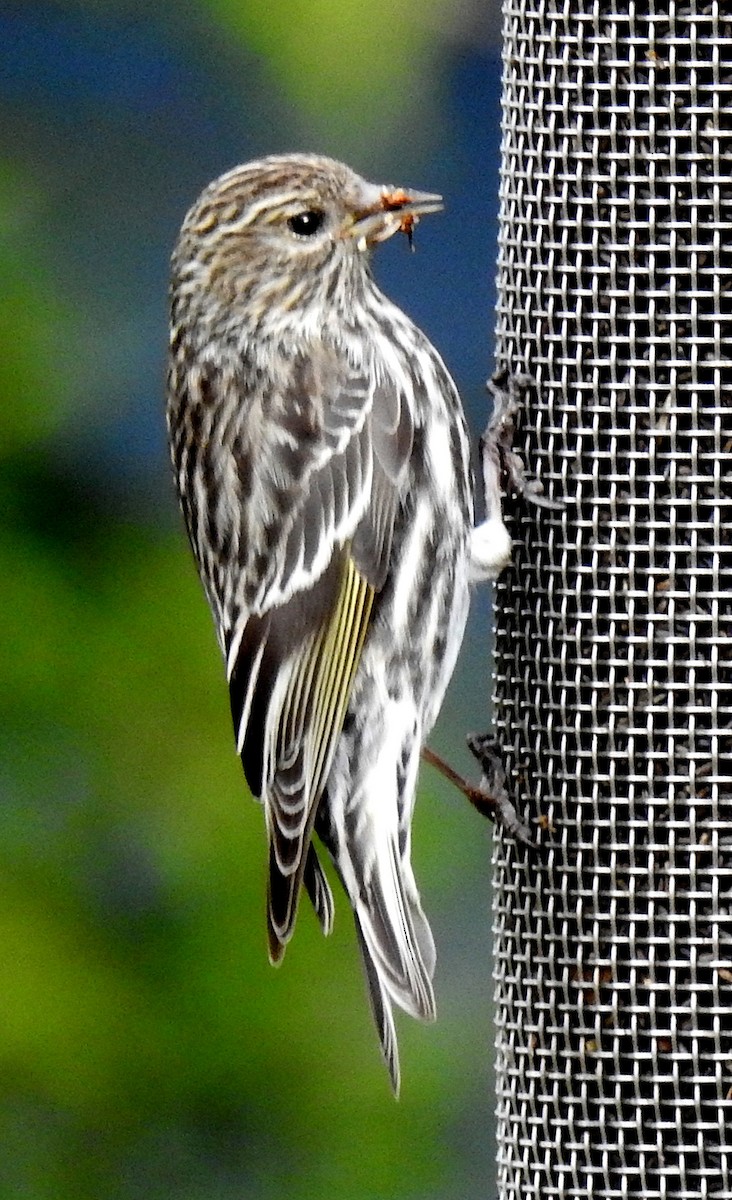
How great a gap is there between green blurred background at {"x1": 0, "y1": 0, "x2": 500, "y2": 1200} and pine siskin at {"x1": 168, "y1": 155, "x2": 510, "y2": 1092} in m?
1.13

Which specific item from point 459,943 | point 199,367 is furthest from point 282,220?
point 459,943

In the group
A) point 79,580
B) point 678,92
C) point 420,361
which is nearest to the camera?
point 678,92

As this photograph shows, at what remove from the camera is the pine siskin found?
9422 mm

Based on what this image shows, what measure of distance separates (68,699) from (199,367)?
1479mm

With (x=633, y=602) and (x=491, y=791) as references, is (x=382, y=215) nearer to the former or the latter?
(x=633, y=602)

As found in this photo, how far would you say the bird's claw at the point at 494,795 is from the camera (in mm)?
9359

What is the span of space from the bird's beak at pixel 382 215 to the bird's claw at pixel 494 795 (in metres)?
1.33

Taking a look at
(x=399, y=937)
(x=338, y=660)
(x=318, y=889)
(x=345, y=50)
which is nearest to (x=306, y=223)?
(x=338, y=660)

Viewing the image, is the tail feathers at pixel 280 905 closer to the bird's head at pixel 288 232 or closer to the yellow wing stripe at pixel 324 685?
the yellow wing stripe at pixel 324 685

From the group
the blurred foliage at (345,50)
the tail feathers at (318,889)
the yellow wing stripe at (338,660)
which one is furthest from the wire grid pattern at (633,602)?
the blurred foliage at (345,50)

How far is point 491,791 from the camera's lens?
372 inches

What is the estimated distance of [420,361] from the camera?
977 centimetres

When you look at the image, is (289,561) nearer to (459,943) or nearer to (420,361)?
(420,361)

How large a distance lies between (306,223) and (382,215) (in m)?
0.21
